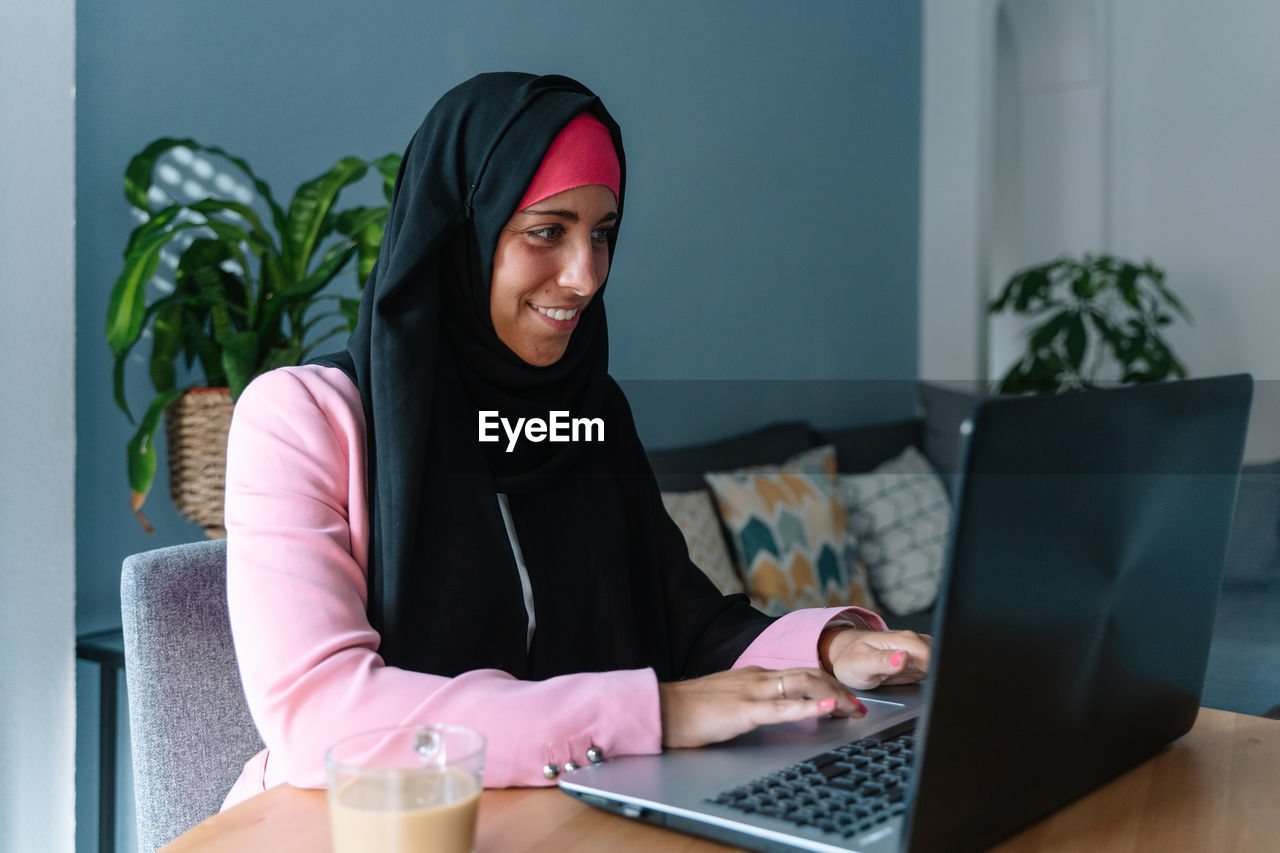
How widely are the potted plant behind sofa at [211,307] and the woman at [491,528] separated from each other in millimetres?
467


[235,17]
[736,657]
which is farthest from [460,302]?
[235,17]

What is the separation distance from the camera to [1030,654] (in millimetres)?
633

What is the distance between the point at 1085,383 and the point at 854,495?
1.30m

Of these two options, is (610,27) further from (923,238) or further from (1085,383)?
(1085,383)

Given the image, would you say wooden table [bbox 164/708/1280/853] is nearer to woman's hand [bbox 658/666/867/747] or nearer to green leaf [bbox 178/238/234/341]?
woman's hand [bbox 658/666/867/747]

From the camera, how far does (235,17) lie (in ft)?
6.30

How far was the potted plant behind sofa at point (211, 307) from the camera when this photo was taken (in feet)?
5.24

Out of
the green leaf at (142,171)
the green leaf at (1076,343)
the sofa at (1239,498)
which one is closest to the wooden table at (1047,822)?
the green leaf at (142,171)

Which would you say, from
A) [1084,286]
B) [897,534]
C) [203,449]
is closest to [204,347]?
[203,449]

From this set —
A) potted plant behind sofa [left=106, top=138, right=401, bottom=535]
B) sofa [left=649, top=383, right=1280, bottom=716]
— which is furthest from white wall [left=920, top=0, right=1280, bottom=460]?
potted plant behind sofa [left=106, top=138, right=401, bottom=535]

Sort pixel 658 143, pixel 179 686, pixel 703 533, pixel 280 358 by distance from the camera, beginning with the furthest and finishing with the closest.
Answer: pixel 658 143 < pixel 703 533 < pixel 280 358 < pixel 179 686

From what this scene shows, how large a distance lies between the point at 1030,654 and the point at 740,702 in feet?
0.85

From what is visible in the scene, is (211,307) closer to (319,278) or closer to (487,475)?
(319,278)

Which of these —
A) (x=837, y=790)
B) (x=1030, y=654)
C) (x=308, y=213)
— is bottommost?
(x=837, y=790)
